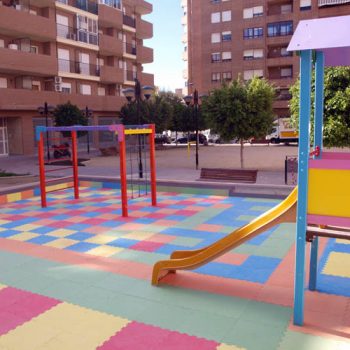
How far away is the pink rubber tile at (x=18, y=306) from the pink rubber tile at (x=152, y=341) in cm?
124

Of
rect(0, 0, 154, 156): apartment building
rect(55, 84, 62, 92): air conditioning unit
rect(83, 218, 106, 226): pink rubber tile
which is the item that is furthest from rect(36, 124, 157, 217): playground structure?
rect(55, 84, 62, 92): air conditioning unit

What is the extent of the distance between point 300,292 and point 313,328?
42 cm

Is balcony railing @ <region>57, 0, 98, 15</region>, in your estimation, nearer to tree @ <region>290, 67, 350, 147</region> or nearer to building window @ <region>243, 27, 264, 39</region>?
building window @ <region>243, 27, 264, 39</region>

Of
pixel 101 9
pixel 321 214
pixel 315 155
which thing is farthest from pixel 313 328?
pixel 101 9

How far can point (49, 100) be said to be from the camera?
101 feet

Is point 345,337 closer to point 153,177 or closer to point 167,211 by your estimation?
point 167,211

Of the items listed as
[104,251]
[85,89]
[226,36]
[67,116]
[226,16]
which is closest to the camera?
[104,251]

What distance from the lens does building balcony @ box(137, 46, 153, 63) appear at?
138 ft

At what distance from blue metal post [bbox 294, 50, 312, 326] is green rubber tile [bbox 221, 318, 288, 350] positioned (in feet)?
1.12

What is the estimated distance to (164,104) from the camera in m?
34.8

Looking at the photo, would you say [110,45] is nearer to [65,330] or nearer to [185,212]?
[185,212]

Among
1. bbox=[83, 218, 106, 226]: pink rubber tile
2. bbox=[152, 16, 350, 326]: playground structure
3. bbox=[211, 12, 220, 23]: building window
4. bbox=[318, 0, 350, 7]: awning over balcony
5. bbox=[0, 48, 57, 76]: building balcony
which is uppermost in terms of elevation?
bbox=[211, 12, 220, 23]: building window

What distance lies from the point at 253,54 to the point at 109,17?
20.7m

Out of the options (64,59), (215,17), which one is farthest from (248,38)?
(64,59)
